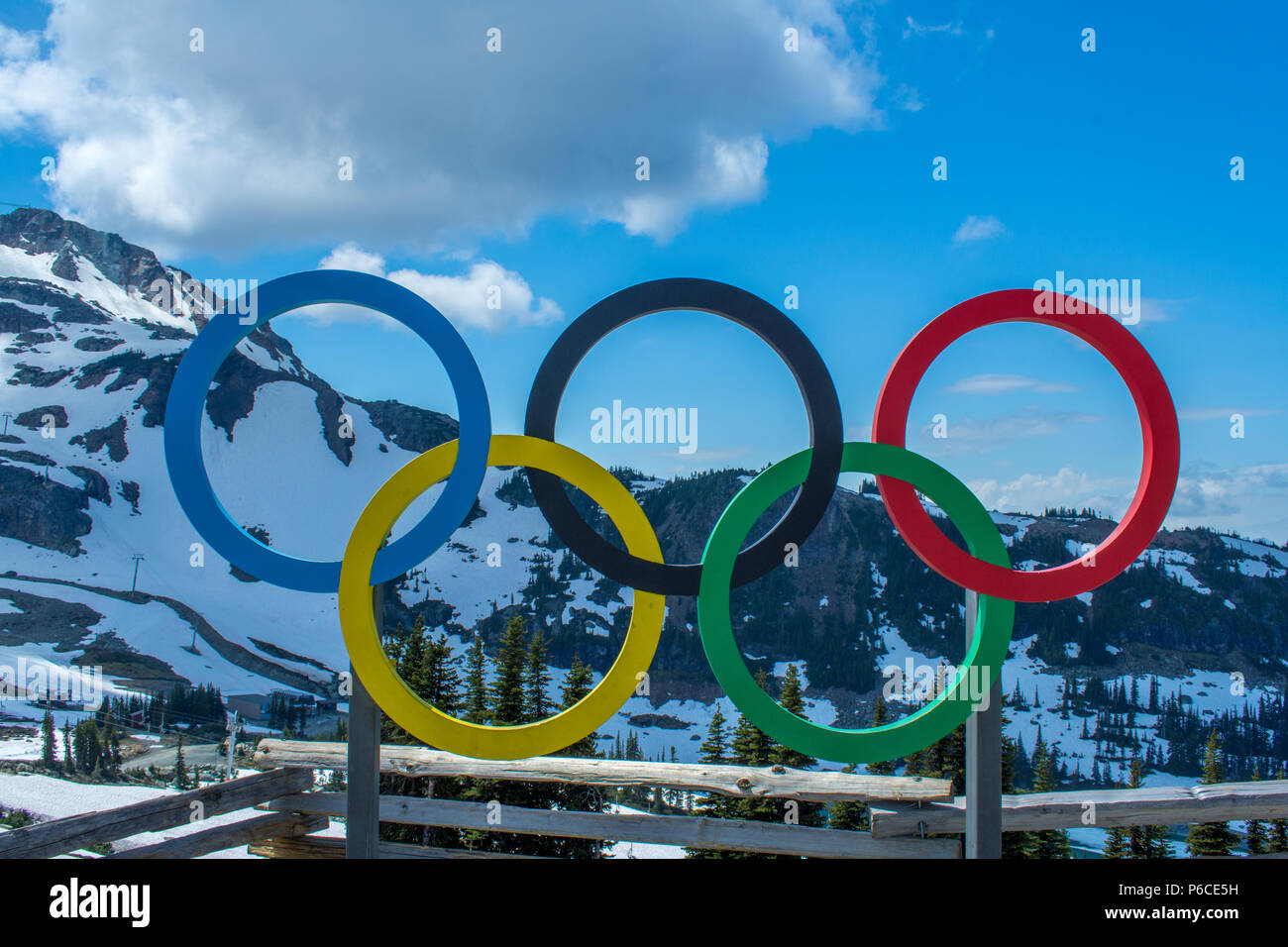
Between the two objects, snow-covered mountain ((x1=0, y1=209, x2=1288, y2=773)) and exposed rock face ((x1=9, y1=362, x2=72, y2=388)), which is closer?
snow-covered mountain ((x1=0, y1=209, x2=1288, y2=773))

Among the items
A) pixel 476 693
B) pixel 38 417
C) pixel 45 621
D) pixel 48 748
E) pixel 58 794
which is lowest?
pixel 48 748

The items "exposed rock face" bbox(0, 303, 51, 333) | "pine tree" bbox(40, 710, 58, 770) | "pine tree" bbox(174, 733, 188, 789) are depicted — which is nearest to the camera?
"pine tree" bbox(174, 733, 188, 789)

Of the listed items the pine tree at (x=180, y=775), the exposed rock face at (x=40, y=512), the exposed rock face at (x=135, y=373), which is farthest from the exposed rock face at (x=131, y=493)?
the pine tree at (x=180, y=775)

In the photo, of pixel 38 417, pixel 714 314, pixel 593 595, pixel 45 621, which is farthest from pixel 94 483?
pixel 714 314

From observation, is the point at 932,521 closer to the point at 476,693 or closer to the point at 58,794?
the point at 476,693

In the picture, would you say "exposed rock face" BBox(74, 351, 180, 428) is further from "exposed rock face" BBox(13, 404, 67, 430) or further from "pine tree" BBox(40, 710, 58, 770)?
"pine tree" BBox(40, 710, 58, 770)

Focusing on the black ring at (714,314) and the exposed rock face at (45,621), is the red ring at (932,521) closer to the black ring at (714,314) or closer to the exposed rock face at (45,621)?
the black ring at (714,314)

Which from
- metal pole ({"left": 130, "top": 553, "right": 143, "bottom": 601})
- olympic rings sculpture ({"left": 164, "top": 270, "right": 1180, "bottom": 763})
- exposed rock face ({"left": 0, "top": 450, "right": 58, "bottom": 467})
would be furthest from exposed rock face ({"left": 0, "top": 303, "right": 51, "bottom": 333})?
olympic rings sculpture ({"left": 164, "top": 270, "right": 1180, "bottom": 763})
